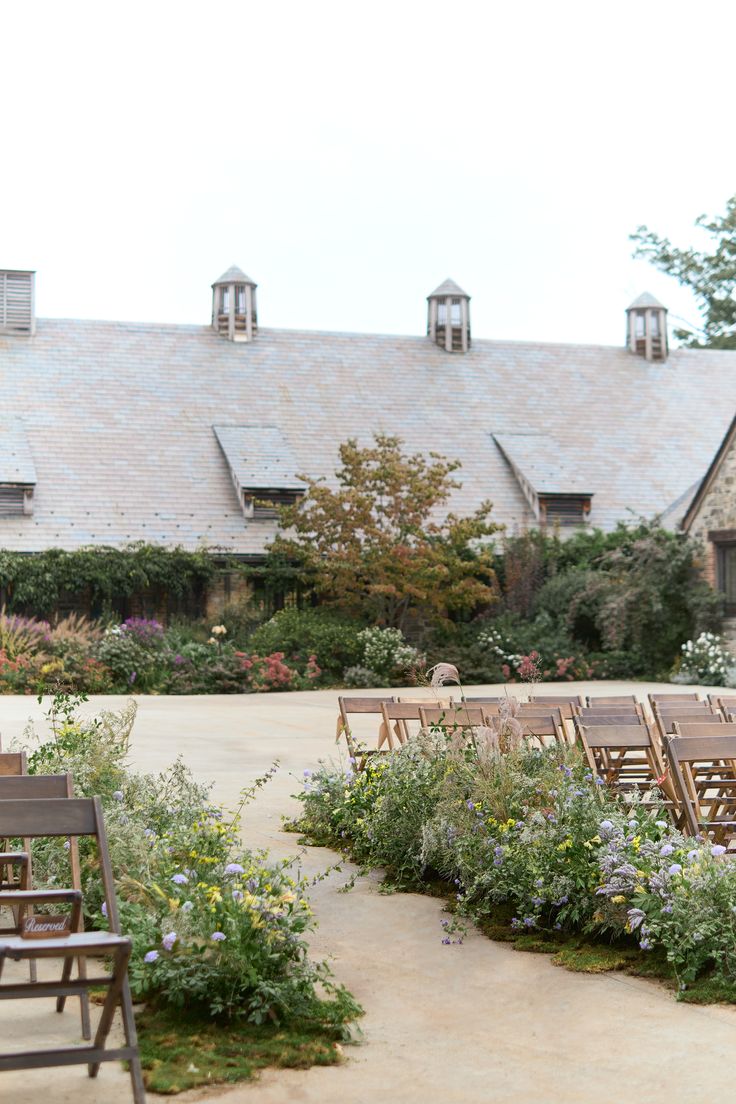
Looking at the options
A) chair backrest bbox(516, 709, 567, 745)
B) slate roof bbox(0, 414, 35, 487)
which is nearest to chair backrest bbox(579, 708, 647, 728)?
chair backrest bbox(516, 709, 567, 745)

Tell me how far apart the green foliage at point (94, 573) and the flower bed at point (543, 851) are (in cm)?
1700

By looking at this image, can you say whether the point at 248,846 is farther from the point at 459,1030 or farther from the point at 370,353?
the point at 370,353

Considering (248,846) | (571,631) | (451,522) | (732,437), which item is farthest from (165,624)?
(248,846)

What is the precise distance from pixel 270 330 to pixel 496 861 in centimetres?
2639

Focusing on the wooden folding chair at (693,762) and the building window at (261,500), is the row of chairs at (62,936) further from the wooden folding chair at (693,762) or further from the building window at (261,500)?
the building window at (261,500)

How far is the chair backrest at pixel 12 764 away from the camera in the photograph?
19.8 ft

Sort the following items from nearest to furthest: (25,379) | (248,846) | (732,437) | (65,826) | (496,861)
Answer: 1. (65,826)
2. (496,861)
3. (248,846)
4. (732,437)
5. (25,379)

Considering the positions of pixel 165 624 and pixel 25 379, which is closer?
pixel 165 624

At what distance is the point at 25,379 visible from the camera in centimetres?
2833

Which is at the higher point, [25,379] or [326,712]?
[25,379]

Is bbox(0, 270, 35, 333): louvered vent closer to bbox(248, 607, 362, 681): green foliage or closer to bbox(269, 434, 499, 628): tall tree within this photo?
bbox(269, 434, 499, 628): tall tree

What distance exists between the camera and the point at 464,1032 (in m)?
4.96

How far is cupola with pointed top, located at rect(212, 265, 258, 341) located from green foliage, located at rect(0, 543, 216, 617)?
7.57 m

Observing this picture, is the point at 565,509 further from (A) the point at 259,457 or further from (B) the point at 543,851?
(B) the point at 543,851
